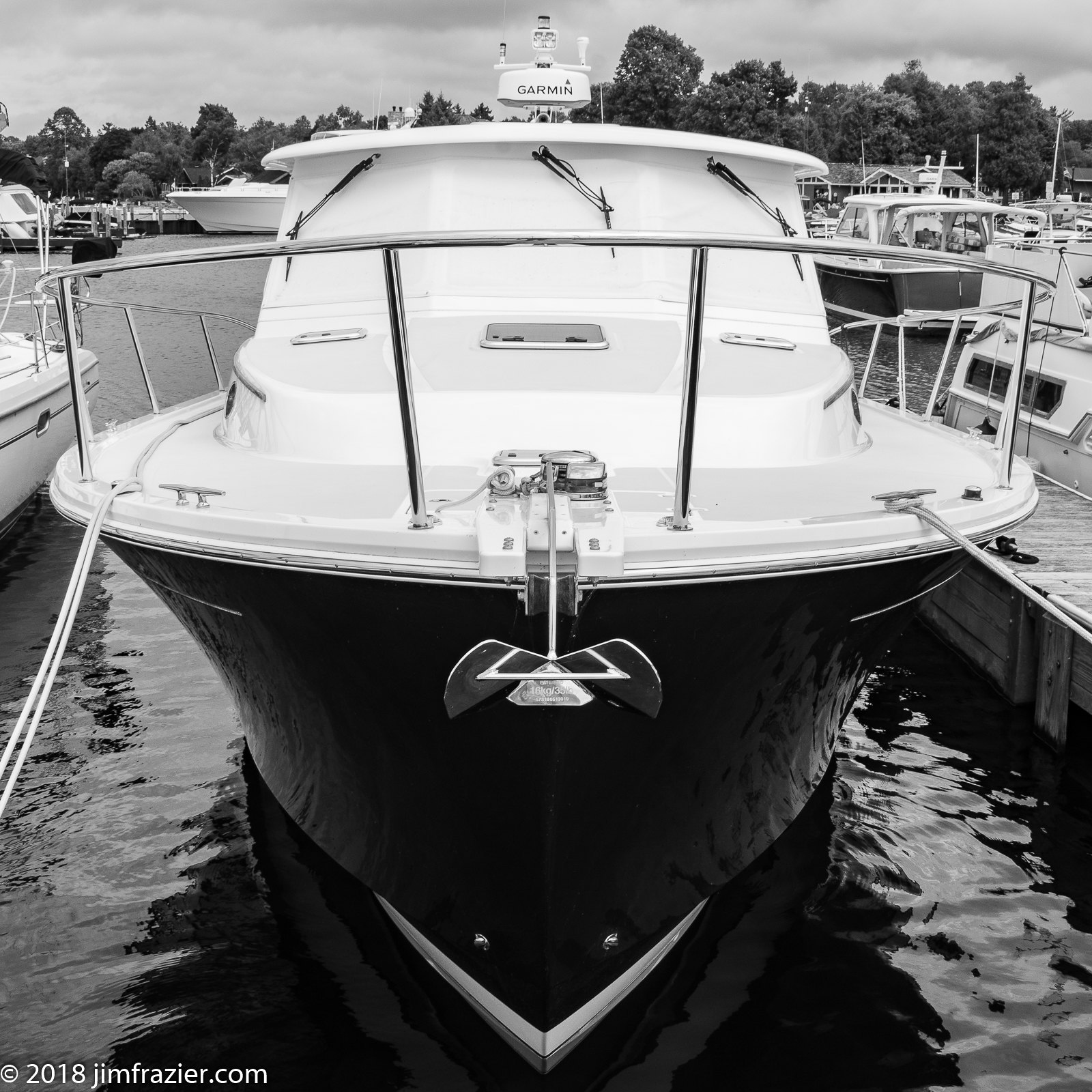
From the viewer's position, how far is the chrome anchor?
3.18 m

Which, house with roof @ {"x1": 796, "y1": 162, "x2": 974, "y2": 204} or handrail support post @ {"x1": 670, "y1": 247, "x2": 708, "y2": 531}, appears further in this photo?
house with roof @ {"x1": 796, "y1": 162, "x2": 974, "y2": 204}

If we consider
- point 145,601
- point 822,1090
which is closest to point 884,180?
point 145,601

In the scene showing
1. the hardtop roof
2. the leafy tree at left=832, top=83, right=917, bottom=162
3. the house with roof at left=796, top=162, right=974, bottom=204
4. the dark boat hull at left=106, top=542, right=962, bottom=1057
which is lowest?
the dark boat hull at left=106, top=542, right=962, bottom=1057

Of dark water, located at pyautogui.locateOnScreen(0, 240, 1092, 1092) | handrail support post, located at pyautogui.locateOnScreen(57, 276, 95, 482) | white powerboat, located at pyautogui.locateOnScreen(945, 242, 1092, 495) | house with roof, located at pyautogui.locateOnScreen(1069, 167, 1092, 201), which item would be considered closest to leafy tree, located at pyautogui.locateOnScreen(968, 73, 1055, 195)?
house with roof, located at pyautogui.locateOnScreen(1069, 167, 1092, 201)

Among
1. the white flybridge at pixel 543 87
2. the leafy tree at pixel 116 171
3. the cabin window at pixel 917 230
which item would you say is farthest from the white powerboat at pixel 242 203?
the leafy tree at pixel 116 171

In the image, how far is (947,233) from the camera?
92.8 feet

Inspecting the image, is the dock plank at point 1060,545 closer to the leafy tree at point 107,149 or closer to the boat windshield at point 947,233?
the boat windshield at point 947,233

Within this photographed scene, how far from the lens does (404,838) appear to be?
13.5 ft

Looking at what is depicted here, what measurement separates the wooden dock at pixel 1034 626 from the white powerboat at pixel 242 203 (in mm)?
44611

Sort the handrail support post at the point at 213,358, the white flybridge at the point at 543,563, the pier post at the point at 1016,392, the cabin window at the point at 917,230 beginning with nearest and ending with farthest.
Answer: the white flybridge at the point at 543,563, the pier post at the point at 1016,392, the handrail support post at the point at 213,358, the cabin window at the point at 917,230

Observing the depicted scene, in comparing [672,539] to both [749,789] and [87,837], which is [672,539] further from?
[87,837]

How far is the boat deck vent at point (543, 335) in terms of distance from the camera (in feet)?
16.1

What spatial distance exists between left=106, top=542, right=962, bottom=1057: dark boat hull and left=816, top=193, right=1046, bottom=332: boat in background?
69.2ft

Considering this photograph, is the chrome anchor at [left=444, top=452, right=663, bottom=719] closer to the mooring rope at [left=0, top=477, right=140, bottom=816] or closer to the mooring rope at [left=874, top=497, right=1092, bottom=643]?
the mooring rope at [left=874, top=497, right=1092, bottom=643]
